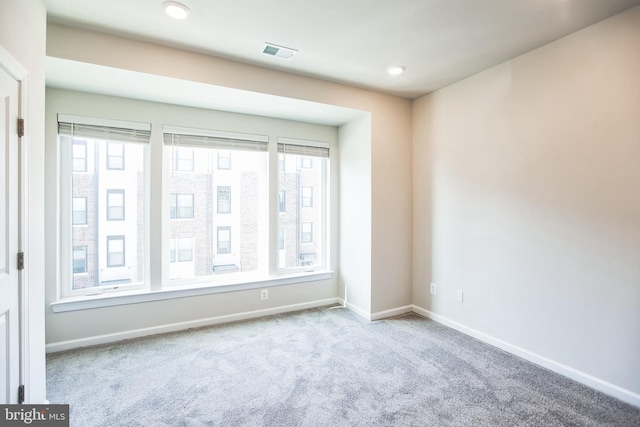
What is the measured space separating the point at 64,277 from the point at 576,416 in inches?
165

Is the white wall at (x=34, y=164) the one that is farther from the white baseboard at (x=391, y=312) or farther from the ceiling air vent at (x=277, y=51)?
the white baseboard at (x=391, y=312)

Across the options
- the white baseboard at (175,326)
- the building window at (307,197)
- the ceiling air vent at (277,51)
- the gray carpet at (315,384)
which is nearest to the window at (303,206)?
the building window at (307,197)

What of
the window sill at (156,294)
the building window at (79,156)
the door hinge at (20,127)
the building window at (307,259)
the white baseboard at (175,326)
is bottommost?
the white baseboard at (175,326)

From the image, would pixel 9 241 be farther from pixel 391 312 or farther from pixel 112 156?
pixel 391 312

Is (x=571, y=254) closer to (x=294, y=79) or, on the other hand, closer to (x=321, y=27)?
(x=321, y=27)

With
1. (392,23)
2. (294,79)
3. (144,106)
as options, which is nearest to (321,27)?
(392,23)

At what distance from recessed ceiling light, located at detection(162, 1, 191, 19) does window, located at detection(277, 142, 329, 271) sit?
71.3 inches

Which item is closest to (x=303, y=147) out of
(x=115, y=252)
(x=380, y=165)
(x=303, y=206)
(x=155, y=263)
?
(x=303, y=206)

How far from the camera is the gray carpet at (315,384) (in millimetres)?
1915

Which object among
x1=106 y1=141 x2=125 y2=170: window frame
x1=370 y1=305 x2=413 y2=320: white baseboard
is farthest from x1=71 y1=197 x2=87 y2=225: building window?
x1=370 y1=305 x2=413 y2=320: white baseboard

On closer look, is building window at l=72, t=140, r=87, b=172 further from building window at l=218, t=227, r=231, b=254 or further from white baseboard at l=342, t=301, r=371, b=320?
white baseboard at l=342, t=301, r=371, b=320

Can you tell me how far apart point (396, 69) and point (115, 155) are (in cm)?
290

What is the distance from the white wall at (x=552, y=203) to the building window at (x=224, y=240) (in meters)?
2.43

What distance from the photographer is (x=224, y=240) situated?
3596 millimetres
